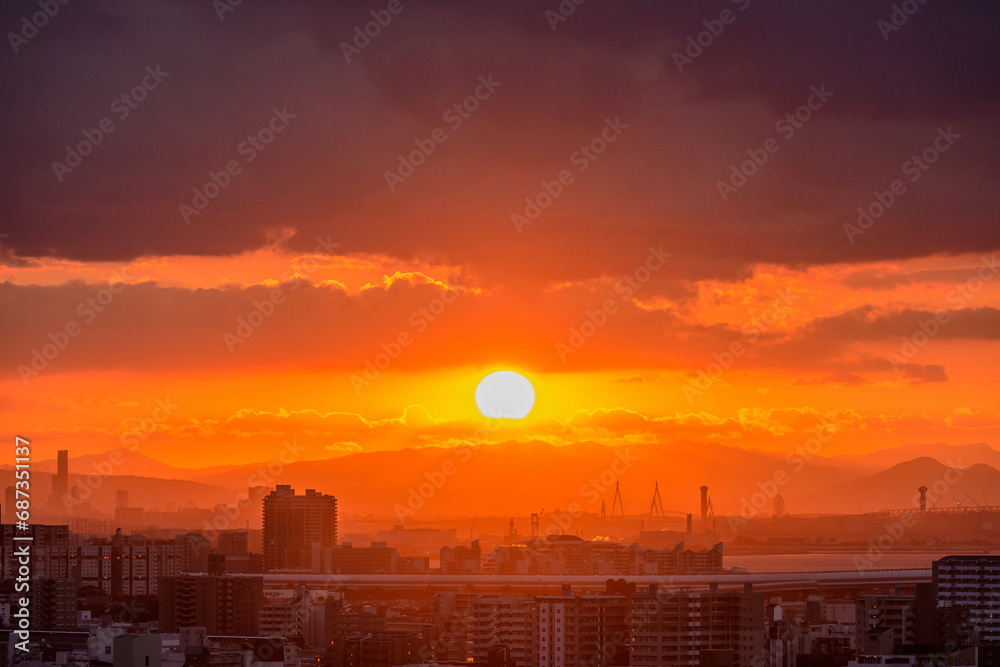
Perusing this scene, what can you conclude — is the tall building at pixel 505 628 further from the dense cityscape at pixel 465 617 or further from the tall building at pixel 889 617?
the tall building at pixel 889 617

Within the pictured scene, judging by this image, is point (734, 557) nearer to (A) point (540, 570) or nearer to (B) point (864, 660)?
(A) point (540, 570)

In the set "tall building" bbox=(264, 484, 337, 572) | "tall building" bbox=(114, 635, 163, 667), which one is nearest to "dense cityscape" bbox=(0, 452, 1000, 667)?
"tall building" bbox=(114, 635, 163, 667)

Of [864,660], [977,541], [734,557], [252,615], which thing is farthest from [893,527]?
[864,660]

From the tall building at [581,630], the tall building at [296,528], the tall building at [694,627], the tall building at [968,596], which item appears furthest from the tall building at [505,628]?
the tall building at [296,528]

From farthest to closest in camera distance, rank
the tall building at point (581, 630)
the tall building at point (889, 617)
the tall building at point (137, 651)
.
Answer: the tall building at point (889, 617), the tall building at point (581, 630), the tall building at point (137, 651)

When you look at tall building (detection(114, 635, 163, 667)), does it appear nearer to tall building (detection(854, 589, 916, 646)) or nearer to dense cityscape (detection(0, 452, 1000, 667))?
dense cityscape (detection(0, 452, 1000, 667))

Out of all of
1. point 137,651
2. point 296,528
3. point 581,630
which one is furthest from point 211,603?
point 296,528
